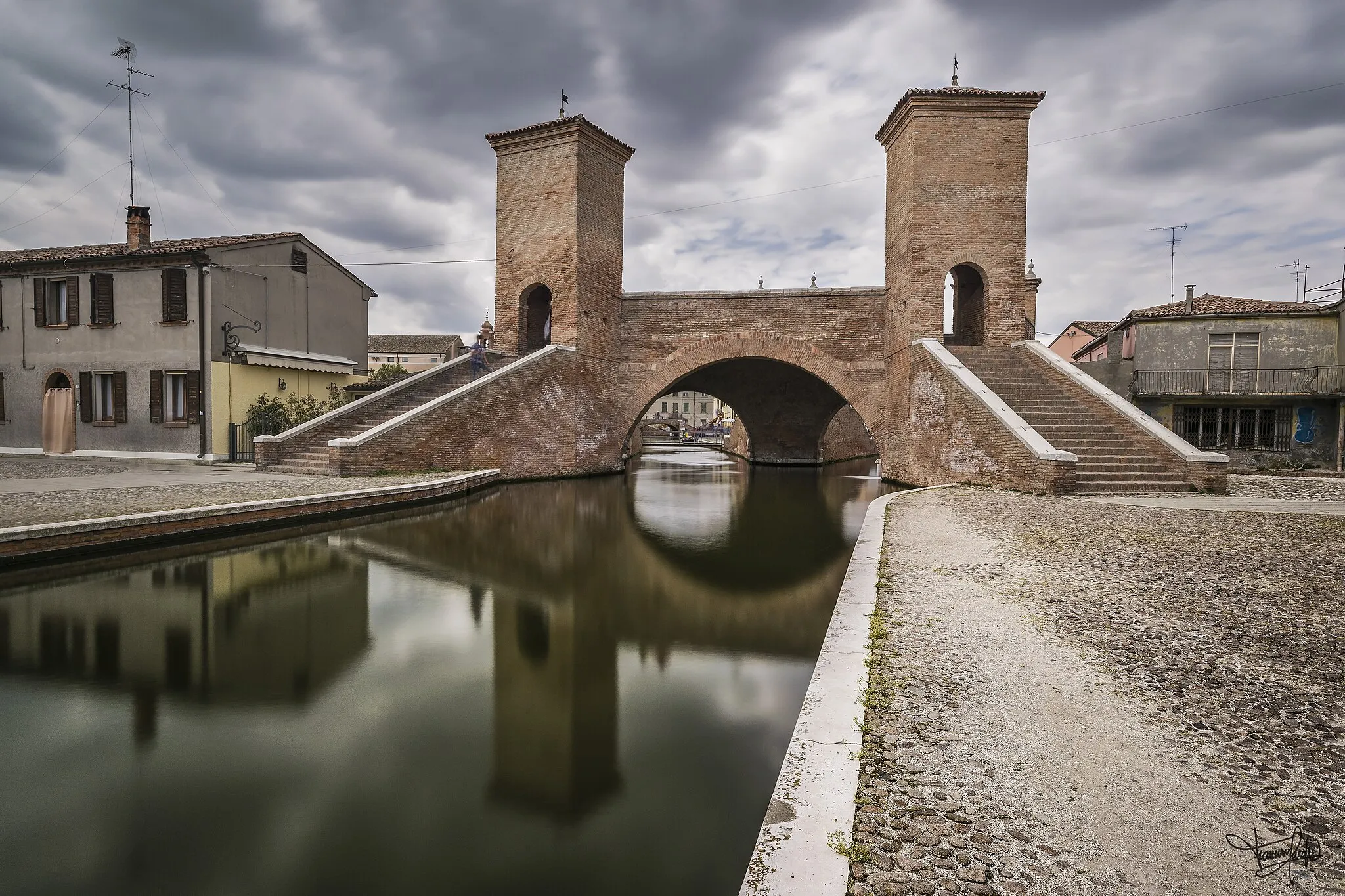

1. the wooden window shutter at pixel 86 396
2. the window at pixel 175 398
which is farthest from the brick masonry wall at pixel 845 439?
the wooden window shutter at pixel 86 396

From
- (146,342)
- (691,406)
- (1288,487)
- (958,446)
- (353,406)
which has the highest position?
(691,406)

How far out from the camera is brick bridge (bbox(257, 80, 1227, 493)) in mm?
11906

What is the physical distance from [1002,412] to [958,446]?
1.06 metres

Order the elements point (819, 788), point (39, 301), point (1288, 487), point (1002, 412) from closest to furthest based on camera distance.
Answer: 1. point (819, 788)
2. point (1002, 412)
3. point (1288, 487)
4. point (39, 301)

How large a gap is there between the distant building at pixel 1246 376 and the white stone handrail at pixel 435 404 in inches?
653

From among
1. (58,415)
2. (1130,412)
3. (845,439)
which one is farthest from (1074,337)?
(58,415)

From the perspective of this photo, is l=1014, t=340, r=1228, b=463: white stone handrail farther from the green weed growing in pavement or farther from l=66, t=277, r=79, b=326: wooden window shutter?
l=66, t=277, r=79, b=326: wooden window shutter

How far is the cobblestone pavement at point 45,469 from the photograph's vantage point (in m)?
11.6

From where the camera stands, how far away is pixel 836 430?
1053 inches

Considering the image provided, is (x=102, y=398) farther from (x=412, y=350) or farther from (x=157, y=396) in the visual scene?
(x=412, y=350)

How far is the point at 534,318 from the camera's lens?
19391 mm

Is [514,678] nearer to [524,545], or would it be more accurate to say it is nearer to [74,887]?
[74,887]

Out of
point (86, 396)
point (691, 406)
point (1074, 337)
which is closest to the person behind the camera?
point (86, 396)

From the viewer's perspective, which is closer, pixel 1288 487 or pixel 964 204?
pixel 1288 487
